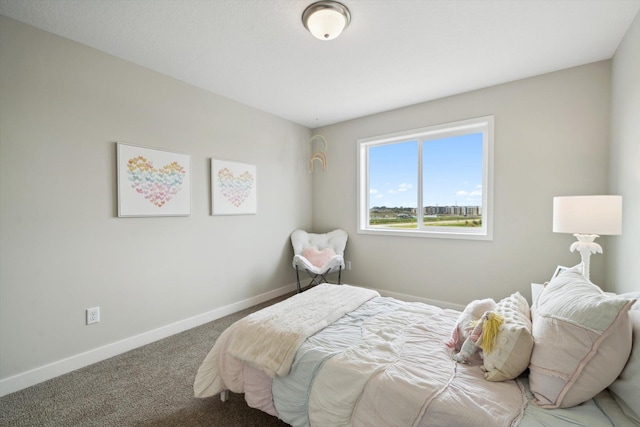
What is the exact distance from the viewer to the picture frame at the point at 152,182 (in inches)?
95.2

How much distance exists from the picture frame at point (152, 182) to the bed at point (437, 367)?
1.53 metres

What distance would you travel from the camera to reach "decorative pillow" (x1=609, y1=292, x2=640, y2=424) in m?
0.92

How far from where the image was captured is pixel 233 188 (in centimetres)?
334

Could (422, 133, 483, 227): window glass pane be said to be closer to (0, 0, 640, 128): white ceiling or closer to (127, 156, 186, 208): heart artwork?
(0, 0, 640, 128): white ceiling

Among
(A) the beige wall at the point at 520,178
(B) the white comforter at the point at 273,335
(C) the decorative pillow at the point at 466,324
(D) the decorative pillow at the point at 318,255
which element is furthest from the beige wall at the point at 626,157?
(D) the decorative pillow at the point at 318,255

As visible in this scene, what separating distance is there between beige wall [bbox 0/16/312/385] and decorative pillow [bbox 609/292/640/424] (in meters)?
3.14

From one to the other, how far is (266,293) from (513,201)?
313 centimetres

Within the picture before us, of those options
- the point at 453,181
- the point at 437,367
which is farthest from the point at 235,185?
the point at 437,367

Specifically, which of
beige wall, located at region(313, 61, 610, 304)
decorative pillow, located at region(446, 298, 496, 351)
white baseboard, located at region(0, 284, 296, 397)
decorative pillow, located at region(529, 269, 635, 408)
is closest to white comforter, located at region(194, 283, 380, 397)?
decorative pillow, located at region(446, 298, 496, 351)

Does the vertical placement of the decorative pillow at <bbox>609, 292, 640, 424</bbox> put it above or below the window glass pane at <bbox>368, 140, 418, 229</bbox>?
below

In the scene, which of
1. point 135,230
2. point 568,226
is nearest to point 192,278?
point 135,230

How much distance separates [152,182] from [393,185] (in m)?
2.92

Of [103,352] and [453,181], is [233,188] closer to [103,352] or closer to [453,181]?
[103,352]

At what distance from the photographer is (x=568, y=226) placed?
6.40ft
